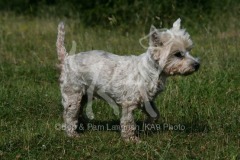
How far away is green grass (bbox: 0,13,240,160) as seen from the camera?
6.39 metres

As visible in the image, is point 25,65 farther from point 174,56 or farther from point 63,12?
point 63,12

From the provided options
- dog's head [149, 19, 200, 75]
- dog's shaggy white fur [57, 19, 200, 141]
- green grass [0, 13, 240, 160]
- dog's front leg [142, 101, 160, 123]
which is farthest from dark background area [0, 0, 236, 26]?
dog's head [149, 19, 200, 75]

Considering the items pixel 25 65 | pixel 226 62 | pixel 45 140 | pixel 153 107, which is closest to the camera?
pixel 45 140

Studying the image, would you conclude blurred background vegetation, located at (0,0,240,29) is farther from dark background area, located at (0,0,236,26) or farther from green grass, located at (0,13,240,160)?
green grass, located at (0,13,240,160)

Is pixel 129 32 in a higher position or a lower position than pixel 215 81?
higher

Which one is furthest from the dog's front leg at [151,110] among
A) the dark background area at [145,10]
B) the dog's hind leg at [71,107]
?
the dark background area at [145,10]

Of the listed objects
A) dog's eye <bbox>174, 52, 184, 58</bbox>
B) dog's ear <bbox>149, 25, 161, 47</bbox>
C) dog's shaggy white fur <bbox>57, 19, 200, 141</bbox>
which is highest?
dog's ear <bbox>149, 25, 161, 47</bbox>

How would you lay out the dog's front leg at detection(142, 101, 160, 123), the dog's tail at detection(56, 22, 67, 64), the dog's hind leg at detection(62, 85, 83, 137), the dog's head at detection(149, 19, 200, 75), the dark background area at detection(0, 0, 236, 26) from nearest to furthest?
1. the dog's head at detection(149, 19, 200, 75)
2. the dog's front leg at detection(142, 101, 160, 123)
3. the dog's hind leg at detection(62, 85, 83, 137)
4. the dog's tail at detection(56, 22, 67, 64)
5. the dark background area at detection(0, 0, 236, 26)

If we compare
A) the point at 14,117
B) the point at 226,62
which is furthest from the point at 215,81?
the point at 14,117

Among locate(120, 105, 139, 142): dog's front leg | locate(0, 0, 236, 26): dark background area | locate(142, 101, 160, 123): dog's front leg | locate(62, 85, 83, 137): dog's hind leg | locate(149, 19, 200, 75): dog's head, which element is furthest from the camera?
locate(0, 0, 236, 26): dark background area

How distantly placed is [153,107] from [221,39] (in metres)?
4.71

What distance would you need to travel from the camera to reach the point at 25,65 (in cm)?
1066

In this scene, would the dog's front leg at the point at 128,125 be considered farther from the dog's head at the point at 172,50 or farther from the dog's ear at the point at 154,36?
the dog's ear at the point at 154,36

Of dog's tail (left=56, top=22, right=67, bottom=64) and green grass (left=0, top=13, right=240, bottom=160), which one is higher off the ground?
dog's tail (left=56, top=22, right=67, bottom=64)
